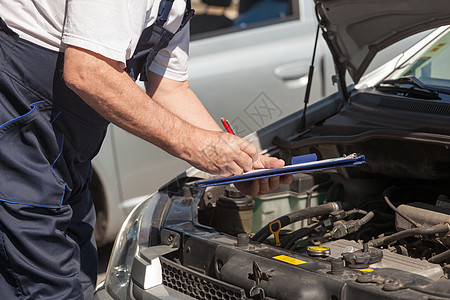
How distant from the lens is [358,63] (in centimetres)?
276

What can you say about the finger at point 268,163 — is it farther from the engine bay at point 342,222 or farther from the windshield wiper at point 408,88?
the windshield wiper at point 408,88

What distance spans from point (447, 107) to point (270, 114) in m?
1.64

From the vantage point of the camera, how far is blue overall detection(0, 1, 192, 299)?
70.7 inches

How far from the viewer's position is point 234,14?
Result: 4246mm

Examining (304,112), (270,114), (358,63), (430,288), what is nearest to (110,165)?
(270,114)

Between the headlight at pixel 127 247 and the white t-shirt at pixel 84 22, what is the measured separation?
2.28 feet

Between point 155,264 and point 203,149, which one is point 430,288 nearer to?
point 203,149

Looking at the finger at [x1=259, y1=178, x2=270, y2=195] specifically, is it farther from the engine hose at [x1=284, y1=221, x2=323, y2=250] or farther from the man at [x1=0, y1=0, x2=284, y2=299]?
the engine hose at [x1=284, y1=221, x2=323, y2=250]

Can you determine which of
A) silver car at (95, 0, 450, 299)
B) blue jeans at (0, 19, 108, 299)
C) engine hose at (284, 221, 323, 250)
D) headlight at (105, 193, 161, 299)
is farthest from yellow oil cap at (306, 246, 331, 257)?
blue jeans at (0, 19, 108, 299)

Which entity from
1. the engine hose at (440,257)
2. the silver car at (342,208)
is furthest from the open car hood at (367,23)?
the engine hose at (440,257)

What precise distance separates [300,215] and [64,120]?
0.86 metres

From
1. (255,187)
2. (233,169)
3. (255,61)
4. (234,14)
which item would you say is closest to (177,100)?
(255,187)

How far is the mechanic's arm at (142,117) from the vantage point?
1.66 meters

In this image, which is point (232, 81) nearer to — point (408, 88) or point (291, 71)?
point (291, 71)
